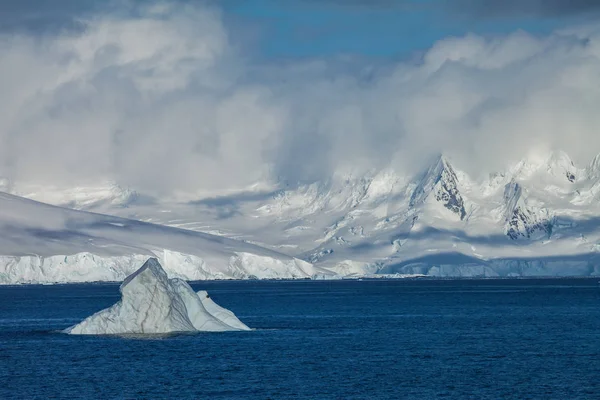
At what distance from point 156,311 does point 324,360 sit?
2190 cm

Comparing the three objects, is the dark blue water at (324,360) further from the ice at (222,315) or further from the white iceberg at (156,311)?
the white iceberg at (156,311)

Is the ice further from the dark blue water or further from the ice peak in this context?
the ice peak

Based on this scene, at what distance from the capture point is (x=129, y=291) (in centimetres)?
9925

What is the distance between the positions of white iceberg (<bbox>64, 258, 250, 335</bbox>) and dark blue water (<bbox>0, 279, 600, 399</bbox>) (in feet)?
8.95

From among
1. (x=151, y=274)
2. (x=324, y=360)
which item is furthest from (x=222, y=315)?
(x=324, y=360)

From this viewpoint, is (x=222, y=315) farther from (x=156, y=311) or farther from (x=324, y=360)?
(x=324, y=360)

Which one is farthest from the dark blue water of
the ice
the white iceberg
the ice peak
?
the ice peak

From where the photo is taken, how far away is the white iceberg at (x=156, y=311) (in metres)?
99.1

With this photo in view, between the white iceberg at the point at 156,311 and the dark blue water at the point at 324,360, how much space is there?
107 inches

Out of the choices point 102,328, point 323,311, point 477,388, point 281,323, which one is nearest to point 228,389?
point 477,388

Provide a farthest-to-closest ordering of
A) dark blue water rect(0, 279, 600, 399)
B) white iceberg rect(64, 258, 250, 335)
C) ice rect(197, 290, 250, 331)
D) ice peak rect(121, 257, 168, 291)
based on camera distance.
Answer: ice rect(197, 290, 250, 331)
white iceberg rect(64, 258, 250, 335)
ice peak rect(121, 257, 168, 291)
dark blue water rect(0, 279, 600, 399)

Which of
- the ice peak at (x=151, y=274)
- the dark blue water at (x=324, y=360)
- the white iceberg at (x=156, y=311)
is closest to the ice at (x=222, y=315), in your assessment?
the white iceberg at (x=156, y=311)

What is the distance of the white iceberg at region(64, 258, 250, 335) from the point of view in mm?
99062

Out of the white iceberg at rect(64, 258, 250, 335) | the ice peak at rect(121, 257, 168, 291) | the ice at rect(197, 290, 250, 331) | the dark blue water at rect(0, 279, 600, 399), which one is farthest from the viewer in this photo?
the ice at rect(197, 290, 250, 331)
